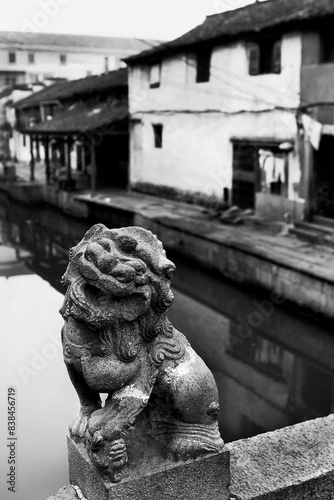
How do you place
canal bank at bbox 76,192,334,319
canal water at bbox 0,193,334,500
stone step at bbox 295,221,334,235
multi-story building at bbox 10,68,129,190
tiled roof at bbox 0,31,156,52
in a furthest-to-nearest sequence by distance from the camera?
tiled roof at bbox 0,31,156,52 → multi-story building at bbox 10,68,129,190 → stone step at bbox 295,221,334,235 → canal bank at bbox 76,192,334,319 → canal water at bbox 0,193,334,500

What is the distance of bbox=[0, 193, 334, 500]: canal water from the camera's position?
6.38 m

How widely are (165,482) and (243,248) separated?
30.4ft

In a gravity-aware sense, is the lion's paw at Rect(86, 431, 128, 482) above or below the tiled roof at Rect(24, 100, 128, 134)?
below

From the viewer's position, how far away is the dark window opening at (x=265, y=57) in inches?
567

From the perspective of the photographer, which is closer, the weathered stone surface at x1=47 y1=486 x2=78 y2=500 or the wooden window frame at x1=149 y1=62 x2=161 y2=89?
the weathered stone surface at x1=47 y1=486 x2=78 y2=500

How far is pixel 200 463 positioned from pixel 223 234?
35.8 feet

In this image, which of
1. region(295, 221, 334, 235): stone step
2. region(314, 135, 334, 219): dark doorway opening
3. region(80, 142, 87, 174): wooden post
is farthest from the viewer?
region(80, 142, 87, 174): wooden post

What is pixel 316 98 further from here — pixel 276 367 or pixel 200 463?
pixel 200 463

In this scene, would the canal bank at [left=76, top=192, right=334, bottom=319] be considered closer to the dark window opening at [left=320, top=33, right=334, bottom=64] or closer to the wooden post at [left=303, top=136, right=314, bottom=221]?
the wooden post at [left=303, top=136, right=314, bottom=221]

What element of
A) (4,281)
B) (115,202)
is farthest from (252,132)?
(4,281)

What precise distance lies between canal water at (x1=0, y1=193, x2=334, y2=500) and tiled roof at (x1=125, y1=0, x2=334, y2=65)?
20.3ft

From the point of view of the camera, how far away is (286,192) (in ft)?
47.1

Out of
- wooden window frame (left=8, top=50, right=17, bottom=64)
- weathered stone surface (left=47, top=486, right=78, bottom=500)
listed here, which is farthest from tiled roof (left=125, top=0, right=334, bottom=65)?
wooden window frame (left=8, top=50, right=17, bottom=64)

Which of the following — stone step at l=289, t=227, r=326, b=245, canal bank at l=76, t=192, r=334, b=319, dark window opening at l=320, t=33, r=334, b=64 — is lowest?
canal bank at l=76, t=192, r=334, b=319
